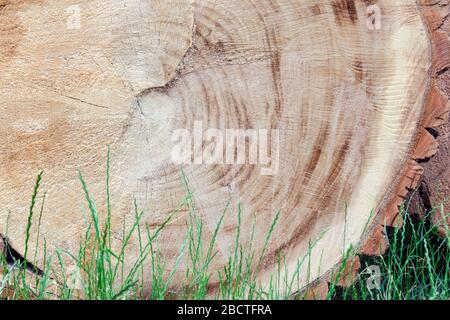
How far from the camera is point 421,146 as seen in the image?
89.6 inches

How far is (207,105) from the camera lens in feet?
7.18

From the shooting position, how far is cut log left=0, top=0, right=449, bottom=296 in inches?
85.7

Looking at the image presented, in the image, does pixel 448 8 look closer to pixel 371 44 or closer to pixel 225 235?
pixel 371 44

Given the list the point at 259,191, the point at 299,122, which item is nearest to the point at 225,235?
the point at 259,191

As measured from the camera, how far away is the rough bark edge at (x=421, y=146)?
7.39 feet

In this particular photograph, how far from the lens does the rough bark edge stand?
7.39ft

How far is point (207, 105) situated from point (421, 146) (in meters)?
0.61

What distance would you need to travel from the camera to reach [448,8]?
2.27 m

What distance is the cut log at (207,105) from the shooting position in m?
2.18

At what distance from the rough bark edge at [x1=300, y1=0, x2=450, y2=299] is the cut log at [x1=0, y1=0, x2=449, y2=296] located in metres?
0.01

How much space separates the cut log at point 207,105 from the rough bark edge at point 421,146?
1 cm
